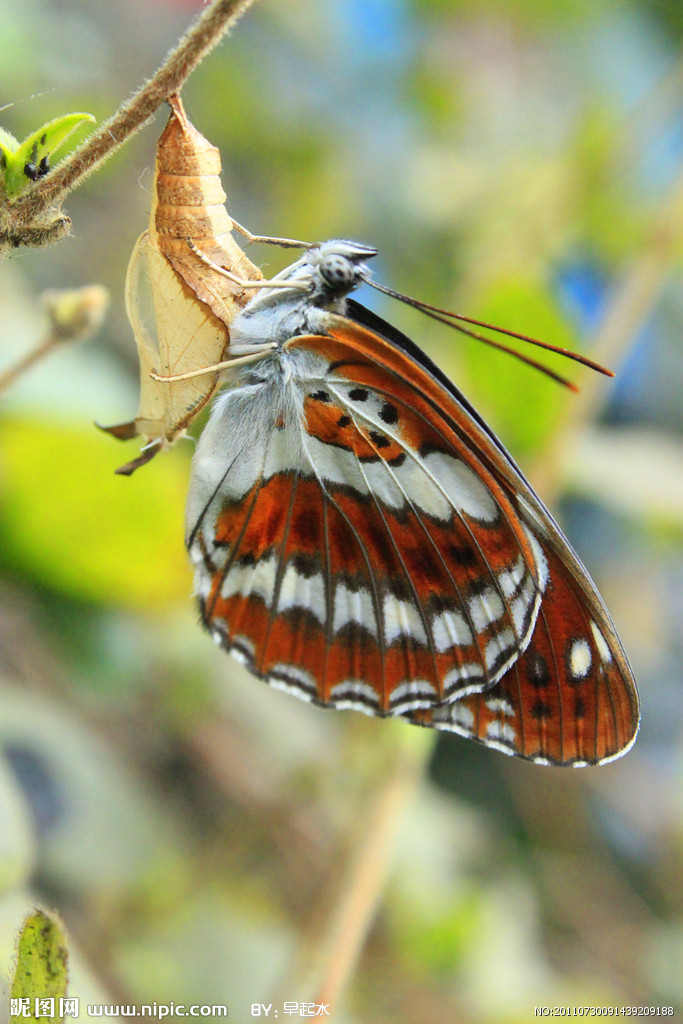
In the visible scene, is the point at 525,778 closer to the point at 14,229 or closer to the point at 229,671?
the point at 229,671

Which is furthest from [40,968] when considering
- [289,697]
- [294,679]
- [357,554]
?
[289,697]

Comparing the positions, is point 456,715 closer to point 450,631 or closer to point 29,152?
point 450,631

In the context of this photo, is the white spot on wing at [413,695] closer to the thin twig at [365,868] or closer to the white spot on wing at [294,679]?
the white spot on wing at [294,679]

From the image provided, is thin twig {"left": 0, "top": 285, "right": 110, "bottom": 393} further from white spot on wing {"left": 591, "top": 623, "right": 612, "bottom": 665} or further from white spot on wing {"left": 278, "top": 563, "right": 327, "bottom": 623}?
white spot on wing {"left": 591, "top": 623, "right": 612, "bottom": 665}

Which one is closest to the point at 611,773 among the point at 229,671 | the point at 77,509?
the point at 229,671

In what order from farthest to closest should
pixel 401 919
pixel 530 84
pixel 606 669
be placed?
pixel 530 84
pixel 401 919
pixel 606 669

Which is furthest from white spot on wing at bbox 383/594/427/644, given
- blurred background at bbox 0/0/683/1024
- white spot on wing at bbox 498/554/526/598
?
blurred background at bbox 0/0/683/1024
